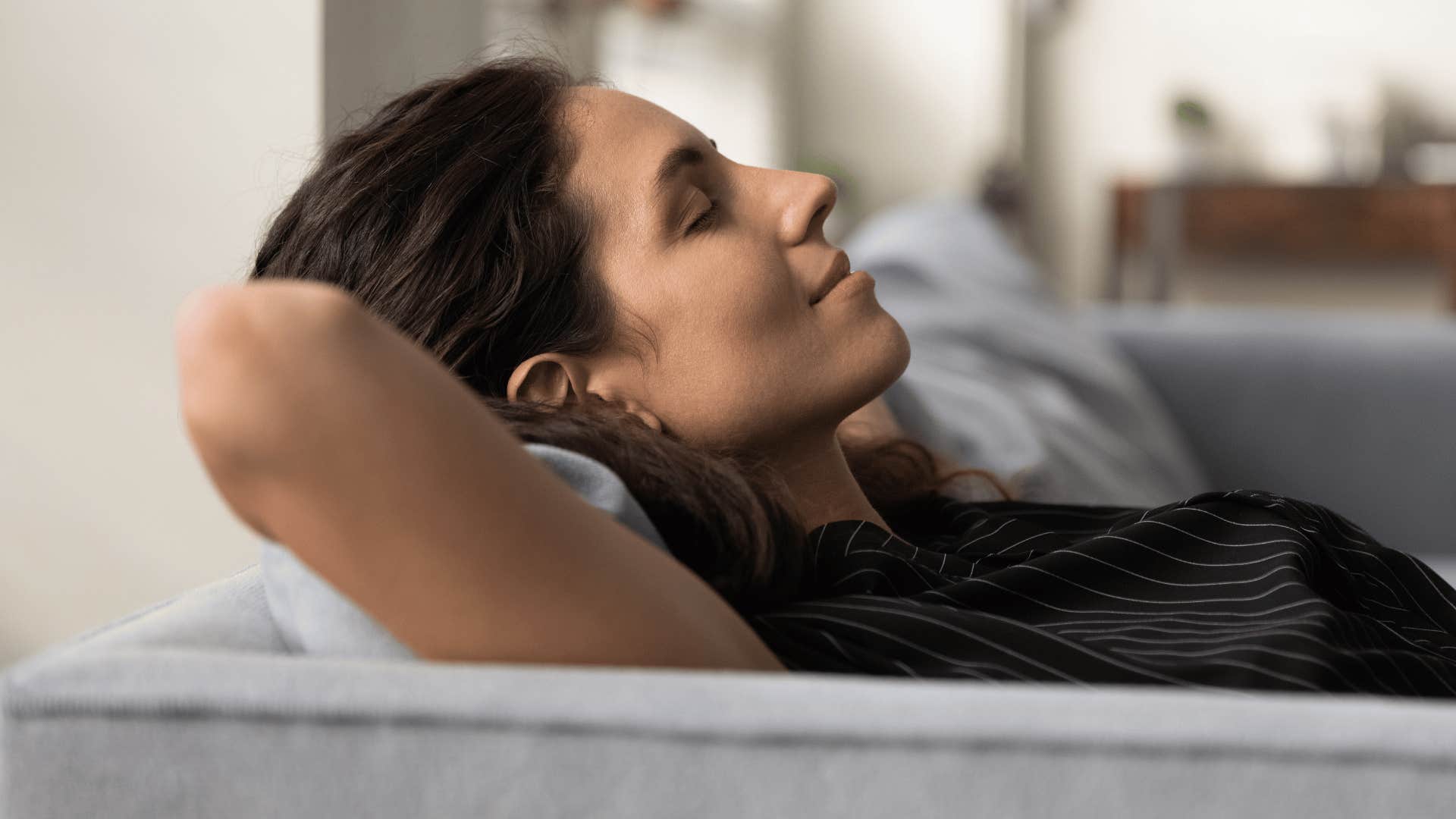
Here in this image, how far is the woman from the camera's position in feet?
1.76

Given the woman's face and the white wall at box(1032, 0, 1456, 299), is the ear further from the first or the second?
the white wall at box(1032, 0, 1456, 299)

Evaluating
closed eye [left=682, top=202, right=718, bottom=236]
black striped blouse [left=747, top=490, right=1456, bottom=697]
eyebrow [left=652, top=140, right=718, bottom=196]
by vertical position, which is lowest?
black striped blouse [left=747, top=490, right=1456, bottom=697]

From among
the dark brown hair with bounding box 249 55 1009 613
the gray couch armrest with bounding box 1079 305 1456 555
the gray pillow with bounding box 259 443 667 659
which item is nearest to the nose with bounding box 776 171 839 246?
the dark brown hair with bounding box 249 55 1009 613

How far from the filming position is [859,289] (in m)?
0.94

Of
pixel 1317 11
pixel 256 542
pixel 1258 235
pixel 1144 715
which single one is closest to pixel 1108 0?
pixel 1317 11

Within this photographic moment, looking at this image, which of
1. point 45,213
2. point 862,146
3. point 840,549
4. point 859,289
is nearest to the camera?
point 840,549

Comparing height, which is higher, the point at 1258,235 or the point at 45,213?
the point at 45,213

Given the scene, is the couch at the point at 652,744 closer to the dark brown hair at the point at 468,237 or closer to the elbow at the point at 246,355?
the elbow at the point at 246,355

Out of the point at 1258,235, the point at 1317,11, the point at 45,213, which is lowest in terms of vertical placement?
the point at 1258,235

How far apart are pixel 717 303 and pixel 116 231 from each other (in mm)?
742

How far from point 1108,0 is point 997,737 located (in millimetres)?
5884

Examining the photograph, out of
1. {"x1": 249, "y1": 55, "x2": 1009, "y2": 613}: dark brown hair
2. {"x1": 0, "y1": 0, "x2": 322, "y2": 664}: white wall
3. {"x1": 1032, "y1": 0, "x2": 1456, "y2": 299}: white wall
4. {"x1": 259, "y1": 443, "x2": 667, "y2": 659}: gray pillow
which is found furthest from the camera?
{"x1": 1032, "y1": 0, "x2": 1456, "y2": 299}: white wall

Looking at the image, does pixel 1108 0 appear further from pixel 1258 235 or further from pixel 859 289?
pixel 859 289

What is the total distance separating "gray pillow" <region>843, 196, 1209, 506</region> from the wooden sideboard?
10.7 feet
